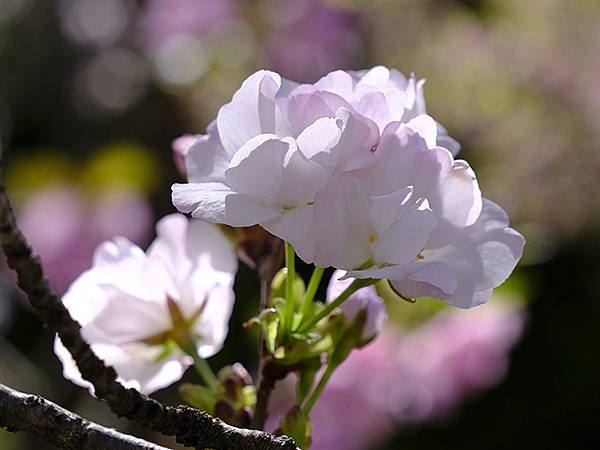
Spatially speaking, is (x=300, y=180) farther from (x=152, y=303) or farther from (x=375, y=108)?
(x=152, y=303)

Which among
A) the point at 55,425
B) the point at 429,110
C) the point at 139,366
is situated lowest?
the point at 429,110

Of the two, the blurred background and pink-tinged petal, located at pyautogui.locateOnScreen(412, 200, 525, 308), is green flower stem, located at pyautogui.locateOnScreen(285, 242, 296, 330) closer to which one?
pink-tinged petal, located at pyautogui.locateOnScreen(412, 200, 525, 308)

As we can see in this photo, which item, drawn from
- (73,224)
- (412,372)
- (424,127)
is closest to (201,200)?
(424,127)

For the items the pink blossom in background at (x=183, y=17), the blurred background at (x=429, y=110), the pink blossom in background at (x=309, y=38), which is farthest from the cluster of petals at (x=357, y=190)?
the pink blossom in background at (x=183, y=17)

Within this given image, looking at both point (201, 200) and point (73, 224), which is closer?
point (201, 200)

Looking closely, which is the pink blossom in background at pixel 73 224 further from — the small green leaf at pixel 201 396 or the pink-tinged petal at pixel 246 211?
the pink-tinged petal at pixel 246 211

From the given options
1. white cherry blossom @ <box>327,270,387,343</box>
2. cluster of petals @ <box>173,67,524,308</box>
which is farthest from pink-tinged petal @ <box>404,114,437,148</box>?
white cherry blossom @ <box>327,270,387,343</box>
